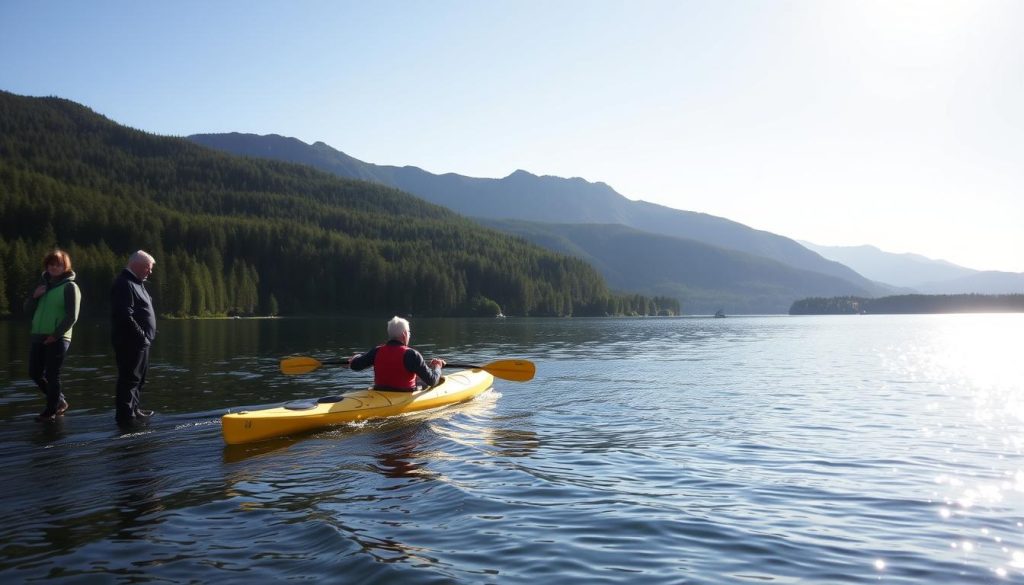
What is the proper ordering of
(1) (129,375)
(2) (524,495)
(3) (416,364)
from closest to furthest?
(2) (524,495), (1) (129,375), (3) (416,364)

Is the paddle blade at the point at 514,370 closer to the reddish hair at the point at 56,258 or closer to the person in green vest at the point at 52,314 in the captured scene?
the person in green vest at the point at 52,314

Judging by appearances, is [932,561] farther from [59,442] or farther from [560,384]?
[560,384]

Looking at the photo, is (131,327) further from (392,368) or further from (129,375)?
(392,368)

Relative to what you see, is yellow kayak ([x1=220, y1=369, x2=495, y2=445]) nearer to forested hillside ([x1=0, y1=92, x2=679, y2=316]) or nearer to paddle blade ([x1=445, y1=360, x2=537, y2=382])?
paddle blade ([x1=445, y1=360, x2=537, y2=382])

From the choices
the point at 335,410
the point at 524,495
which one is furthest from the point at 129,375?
the point at 524,495

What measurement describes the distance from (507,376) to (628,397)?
12.8 feet

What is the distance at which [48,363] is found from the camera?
12.8 meters

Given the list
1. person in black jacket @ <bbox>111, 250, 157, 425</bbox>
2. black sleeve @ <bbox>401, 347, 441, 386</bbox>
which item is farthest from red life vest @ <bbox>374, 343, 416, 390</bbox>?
person in black jacket @ <bbox>111, 250, 157, 425</bbox>

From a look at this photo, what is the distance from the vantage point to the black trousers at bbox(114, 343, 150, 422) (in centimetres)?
1281

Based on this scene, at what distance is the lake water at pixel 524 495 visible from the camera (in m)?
6.73

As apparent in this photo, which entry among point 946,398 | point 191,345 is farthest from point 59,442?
point 191,345

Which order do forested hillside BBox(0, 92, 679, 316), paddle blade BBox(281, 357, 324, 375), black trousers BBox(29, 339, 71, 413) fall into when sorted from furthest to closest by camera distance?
forested hillside BBox(0, 92, 679, 316) < paddle blade BBox(281, 357, 324, 375) < black trousers BBox(29, 339, 71, 413)

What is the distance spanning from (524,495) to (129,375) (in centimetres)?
872

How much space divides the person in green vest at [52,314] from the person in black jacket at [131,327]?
0.79 metres
